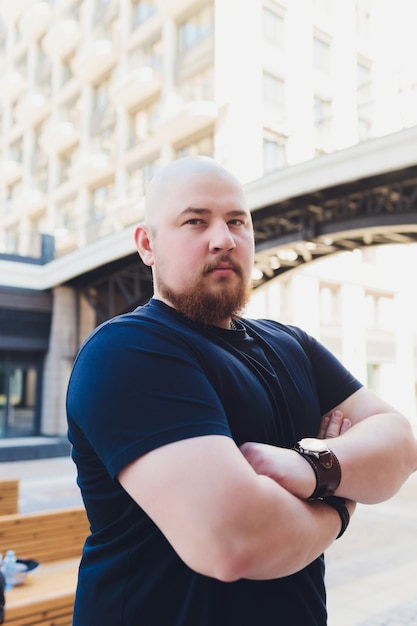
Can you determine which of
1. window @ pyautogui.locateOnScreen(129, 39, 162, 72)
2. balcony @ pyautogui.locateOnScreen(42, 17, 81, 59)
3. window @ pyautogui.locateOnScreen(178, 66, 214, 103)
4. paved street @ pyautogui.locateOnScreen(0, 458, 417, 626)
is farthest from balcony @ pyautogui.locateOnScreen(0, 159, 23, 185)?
paved street @ pyautogui.locateOnScreen(0, 458, 417, 626)

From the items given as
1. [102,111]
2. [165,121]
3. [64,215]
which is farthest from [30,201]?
[165,121]

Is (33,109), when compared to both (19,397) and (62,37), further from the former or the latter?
(19,397)

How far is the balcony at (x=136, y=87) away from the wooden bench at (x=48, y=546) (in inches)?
900

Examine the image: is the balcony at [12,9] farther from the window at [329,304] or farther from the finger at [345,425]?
the finger at [345,425]

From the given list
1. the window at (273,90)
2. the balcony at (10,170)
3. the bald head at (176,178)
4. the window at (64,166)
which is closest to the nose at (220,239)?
the bald head at (176,178)

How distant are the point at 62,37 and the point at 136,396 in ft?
114

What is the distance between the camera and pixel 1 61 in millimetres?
40656

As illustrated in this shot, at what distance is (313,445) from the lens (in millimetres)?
1487

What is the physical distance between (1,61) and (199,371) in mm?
45599

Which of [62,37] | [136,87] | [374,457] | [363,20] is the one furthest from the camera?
[62,37]

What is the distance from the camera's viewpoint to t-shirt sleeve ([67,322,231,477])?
4.00 feet

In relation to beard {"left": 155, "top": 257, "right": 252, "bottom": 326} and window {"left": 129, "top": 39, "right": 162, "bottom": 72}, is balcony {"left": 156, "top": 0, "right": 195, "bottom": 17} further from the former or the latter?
beard {"left": 155, "top": 257, "right": 252, "bottom": 326}

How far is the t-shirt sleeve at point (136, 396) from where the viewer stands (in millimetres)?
1218

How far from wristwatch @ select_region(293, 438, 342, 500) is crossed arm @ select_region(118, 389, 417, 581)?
29mm
